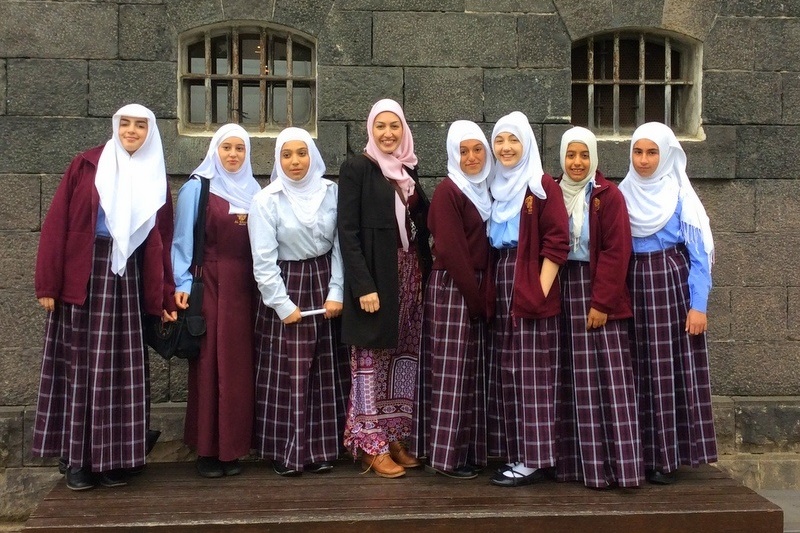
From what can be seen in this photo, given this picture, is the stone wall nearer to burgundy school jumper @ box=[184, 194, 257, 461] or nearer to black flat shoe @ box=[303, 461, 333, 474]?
burgundy school jumper @ box=[184, 194, 257, 461]

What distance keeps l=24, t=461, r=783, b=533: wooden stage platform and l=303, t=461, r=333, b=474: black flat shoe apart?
0.12 meters

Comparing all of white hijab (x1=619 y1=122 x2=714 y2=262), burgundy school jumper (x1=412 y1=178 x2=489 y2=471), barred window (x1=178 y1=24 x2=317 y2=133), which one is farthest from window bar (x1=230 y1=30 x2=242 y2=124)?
white hijab (x1=619 y1=122 x2=714 y2=262)

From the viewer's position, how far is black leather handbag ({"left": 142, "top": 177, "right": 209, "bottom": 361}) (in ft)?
12.9

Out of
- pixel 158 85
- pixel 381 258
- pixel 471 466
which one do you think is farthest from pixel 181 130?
pixel 471 466

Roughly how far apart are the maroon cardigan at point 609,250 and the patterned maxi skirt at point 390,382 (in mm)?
938

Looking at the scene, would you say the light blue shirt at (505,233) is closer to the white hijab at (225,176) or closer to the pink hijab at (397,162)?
the pink hijab at (397,162)

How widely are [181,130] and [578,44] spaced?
264 centimetres

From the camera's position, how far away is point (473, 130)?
3.91m

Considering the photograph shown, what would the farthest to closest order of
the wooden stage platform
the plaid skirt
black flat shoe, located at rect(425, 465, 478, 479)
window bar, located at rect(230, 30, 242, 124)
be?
window bar, located at rect(230, 30, 242, 124) < black flat shoe, located at rect(425, 465, 478, 479) < the plaid skirt < the wooden stage platform

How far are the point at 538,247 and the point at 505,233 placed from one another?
18cm

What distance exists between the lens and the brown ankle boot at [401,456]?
4.21m

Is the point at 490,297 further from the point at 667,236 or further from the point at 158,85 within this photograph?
the point at 158,85

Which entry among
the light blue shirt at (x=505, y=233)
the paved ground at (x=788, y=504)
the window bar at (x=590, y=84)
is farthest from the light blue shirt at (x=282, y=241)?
the paved ground at (x=788, y=504)

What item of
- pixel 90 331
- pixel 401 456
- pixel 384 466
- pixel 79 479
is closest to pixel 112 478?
pixel 79 479
